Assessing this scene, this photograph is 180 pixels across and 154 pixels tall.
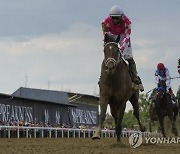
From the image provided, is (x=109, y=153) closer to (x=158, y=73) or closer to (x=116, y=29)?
(x=116, y=29)

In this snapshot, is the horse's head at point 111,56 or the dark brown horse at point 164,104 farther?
the dark brown horse at point 164,104

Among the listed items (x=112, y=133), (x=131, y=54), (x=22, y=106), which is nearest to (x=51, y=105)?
(x=22, y=106)

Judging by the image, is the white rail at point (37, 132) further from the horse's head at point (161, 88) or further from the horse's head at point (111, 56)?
the horse's head at point (111, 56)

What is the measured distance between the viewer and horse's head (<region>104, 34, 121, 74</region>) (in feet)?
34.1

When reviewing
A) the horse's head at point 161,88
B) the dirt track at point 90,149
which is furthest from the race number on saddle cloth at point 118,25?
the horse's head at point 161,88

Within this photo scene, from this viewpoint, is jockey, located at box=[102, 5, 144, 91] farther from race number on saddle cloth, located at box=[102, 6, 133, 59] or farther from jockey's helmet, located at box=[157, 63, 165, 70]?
jockey's helmet, located at box=[157, 63, 165, 70]

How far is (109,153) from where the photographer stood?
8.18 metres

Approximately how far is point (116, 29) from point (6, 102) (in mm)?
24663

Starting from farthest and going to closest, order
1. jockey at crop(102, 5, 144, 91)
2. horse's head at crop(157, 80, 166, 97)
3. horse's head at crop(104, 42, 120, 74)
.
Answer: horse's head at crop(157, 80, 166, 97) → jockey at crop(102, 5, 144, 91) → horse's head at crop(104, 42, 120, 74)

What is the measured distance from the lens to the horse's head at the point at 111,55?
34.1ft

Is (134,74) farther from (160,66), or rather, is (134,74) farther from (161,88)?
(161,88)

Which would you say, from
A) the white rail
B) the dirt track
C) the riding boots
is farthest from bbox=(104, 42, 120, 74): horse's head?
the white rail

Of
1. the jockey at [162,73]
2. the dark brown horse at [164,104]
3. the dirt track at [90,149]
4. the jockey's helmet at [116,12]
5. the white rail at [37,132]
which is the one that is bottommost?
the dirt track at [90,149]

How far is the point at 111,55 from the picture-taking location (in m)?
10.5
